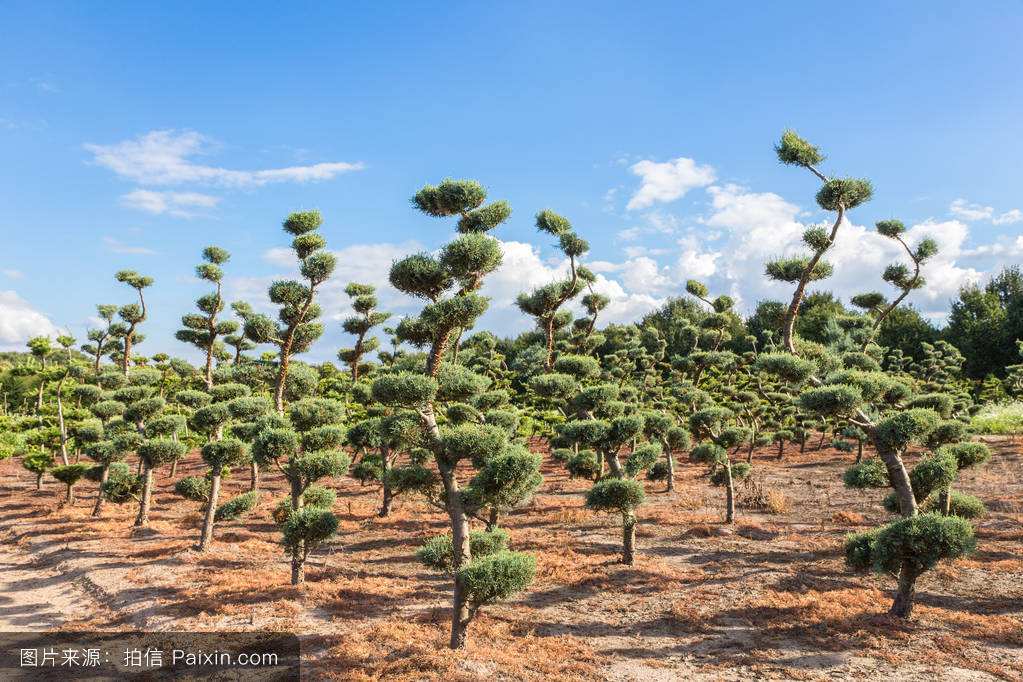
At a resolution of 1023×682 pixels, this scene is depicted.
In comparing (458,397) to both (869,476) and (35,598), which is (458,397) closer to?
(869,476)

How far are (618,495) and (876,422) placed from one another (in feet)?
19.3

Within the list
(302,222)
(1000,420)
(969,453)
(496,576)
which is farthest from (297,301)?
(1000,420)

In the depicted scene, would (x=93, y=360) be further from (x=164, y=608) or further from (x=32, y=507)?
(x=164, y=608)

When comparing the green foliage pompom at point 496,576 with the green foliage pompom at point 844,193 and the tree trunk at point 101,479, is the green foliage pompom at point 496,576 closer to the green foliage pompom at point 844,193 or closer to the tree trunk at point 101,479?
the green foliage pompom at point 844,193

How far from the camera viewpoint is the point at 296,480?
51.1 feet

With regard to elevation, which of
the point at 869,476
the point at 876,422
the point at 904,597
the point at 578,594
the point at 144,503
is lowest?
the point at 578,594

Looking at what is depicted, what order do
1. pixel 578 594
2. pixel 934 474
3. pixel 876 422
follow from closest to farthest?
pixel 934 474
pixel 876 422
pixel 578 594

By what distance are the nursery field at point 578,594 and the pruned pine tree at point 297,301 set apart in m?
7.09

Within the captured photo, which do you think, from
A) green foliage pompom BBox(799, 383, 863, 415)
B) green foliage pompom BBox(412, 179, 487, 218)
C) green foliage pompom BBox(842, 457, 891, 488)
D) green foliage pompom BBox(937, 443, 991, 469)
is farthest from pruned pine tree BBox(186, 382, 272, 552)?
green foliage pompom BBox(937, 443, 991, 469)

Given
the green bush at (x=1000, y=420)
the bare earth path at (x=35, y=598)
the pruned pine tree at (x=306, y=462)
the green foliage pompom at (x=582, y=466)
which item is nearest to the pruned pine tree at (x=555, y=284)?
the green foliage pompom at (x=582, y=466)

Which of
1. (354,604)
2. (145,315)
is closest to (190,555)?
(354,604)

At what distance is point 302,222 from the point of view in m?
24.3

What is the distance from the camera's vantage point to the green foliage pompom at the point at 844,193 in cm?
1303

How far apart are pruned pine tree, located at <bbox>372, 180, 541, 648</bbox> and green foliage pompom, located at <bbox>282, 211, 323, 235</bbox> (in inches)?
563
